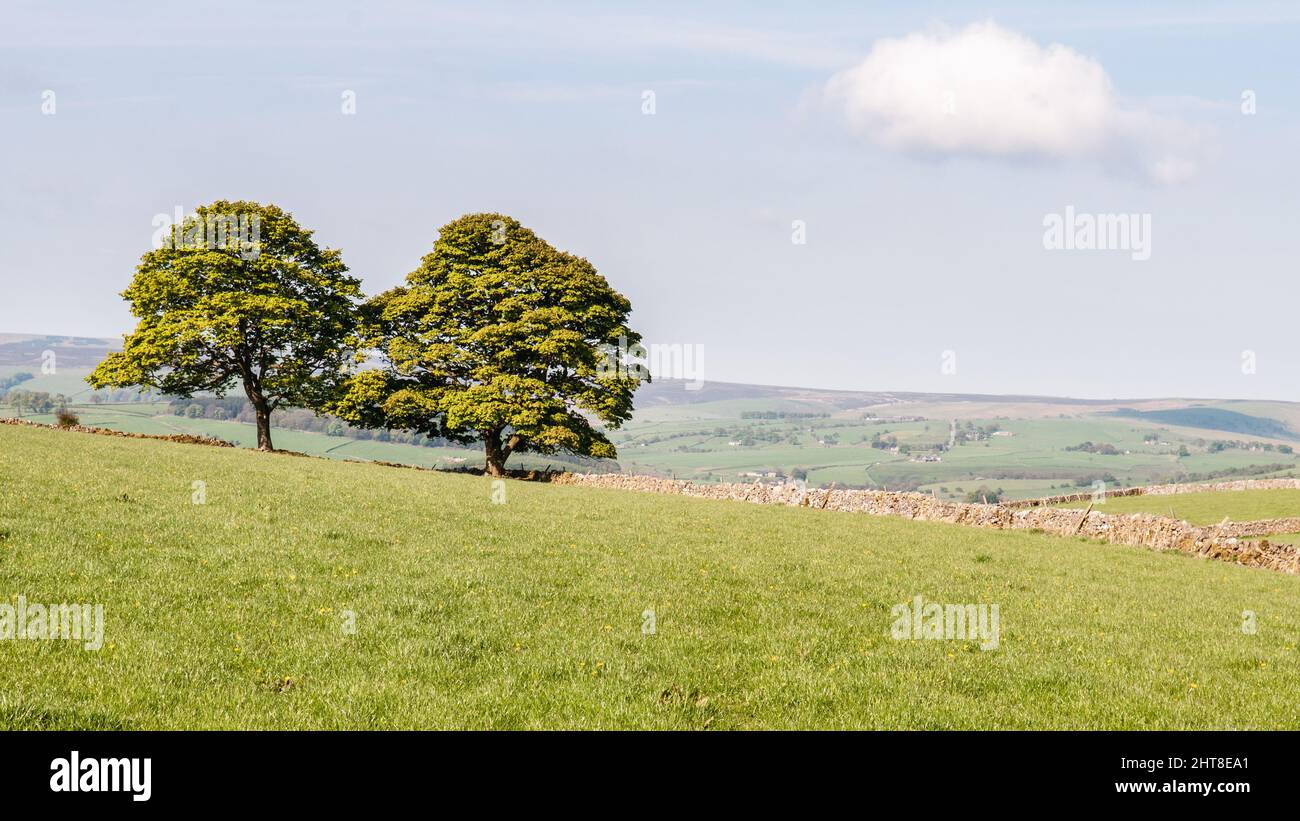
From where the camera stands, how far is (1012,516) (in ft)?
144


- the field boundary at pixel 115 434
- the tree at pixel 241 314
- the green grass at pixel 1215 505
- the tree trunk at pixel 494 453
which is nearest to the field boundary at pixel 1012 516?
the tree trunk at pixel 494 453

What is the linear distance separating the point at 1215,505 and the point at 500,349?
166 ft

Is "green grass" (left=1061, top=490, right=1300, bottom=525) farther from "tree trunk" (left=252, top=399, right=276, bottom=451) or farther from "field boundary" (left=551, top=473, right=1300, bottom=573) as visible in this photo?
"tree trunk" (left=252, top=399, right=276, bottom=451)

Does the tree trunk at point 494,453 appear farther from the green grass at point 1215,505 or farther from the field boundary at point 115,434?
the green grass at point 1215,505

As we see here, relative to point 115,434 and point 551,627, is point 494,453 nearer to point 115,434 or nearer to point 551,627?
point 115,434

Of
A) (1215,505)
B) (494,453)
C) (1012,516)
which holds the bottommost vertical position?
(1215,505)

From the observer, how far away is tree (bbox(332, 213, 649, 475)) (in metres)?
57.5

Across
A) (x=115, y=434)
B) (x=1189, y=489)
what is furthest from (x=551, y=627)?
(x=1189, y=489)

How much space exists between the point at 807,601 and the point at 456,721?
10.2 meters

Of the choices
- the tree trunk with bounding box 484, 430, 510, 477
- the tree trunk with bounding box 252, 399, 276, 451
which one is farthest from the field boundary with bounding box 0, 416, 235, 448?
the tree trunk with bounding box 484, 430, 510, 477

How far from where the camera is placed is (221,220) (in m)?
59.7

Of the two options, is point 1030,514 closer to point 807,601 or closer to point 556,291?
point 807,601

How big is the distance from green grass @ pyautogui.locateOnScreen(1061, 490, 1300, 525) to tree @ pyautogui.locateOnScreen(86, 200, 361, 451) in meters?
55.5
